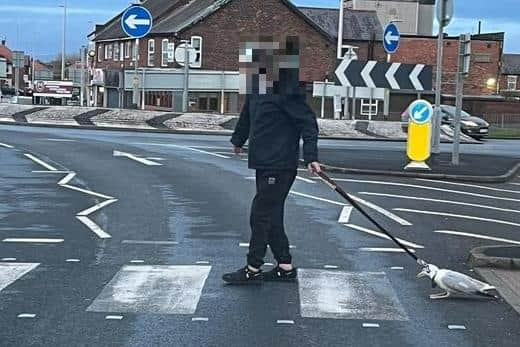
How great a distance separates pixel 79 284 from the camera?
711 cm

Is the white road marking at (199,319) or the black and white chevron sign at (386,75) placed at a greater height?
the black and white chevron sign at (386,75)

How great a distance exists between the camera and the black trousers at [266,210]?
7344 millimetres

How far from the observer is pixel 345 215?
11.5 meters

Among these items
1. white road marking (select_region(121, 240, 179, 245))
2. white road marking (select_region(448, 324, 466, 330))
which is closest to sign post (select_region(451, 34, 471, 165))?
white road marking (select_region(121, 240, 179, 245))

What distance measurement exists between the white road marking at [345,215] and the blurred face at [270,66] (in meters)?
3.88

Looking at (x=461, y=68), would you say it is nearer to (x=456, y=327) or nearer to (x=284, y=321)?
(x=456, y=327)

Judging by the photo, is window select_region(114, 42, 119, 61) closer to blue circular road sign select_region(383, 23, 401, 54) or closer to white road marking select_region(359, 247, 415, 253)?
blue circular road sign select_region(383, 23, 401, 54)

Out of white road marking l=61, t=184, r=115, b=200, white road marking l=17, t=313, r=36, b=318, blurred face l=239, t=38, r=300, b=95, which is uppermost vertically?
blurred face l=239, t=38, r=300, b=95

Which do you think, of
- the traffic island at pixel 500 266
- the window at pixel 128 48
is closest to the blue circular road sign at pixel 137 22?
the traffic island at pixel 500 266

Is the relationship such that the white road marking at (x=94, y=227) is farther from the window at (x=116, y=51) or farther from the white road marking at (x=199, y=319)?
the window at (x=116, y=51)

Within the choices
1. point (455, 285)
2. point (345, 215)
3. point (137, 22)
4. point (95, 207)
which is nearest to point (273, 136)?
point (455, 285)

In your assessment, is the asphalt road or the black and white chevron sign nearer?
the asphalt road

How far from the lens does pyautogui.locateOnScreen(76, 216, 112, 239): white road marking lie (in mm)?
9473

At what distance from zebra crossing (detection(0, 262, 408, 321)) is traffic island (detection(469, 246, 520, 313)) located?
39.3 inches
